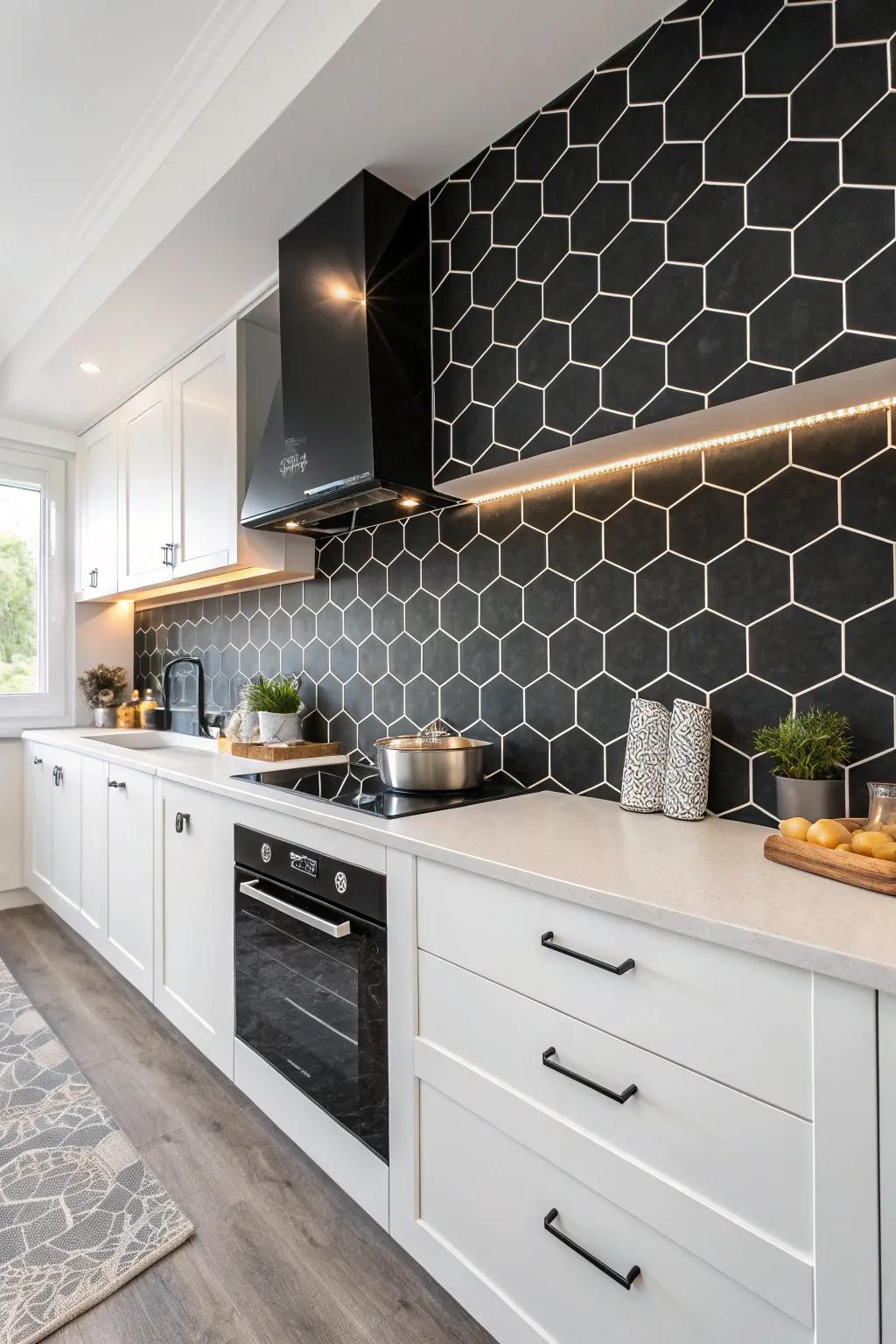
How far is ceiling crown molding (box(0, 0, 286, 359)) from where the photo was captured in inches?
66.4

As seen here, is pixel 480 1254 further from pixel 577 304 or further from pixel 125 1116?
pixel 577 304

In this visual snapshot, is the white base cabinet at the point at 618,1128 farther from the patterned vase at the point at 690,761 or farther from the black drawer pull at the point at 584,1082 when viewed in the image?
the patterned vase at the point at 690,761

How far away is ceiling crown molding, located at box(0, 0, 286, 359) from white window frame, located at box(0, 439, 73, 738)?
3.70ft

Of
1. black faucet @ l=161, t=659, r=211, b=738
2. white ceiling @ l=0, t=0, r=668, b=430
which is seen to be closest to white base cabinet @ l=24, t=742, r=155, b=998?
black faucet @ l=161, t=659, r=211, b=738

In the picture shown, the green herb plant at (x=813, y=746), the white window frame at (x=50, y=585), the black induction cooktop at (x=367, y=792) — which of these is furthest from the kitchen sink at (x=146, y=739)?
the green herb plant at (x=813, y=746)

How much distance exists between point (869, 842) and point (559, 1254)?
78 centimetres

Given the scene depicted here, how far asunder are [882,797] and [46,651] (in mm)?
3911

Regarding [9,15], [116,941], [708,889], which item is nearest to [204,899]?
[116,941]

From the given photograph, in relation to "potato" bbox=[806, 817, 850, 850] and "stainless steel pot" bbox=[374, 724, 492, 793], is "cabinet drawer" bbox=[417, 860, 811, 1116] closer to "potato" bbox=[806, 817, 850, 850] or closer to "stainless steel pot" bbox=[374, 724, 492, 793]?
"potato" bbox=[806, 817, 850, 850]

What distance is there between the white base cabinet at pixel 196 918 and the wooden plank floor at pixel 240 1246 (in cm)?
14

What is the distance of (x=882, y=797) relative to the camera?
110 centimetres

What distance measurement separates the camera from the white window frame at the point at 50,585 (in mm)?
3721

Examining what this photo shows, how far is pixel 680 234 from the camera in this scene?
52.0 inches

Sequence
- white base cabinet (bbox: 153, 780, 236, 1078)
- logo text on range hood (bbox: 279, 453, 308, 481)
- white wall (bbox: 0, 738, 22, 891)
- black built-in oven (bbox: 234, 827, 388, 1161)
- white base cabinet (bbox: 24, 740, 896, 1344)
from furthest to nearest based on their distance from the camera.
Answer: white wall (bbox: 0, 738, 22, 891) < logo text on range hood (bbox: 279, 453, 308, 481) < white base cabinet (bbox: 153, 780, 236, 1078) < black built-in oven (bbox: 234, 827, 388, 1161) < white base cabinet (bbox: 24, 740, 896, 1344)
